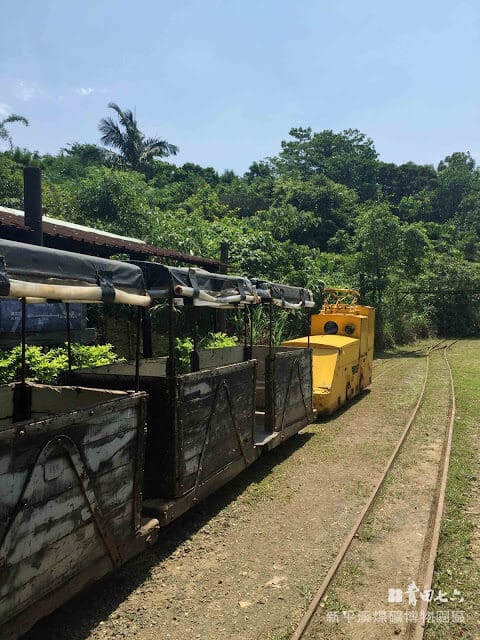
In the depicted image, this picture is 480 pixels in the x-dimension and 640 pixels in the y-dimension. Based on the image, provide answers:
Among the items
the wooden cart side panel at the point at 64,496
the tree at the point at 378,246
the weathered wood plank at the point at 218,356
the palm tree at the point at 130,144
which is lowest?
the wooden cart side panel at the point at 64,496

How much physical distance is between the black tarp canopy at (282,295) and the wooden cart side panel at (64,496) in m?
3.12

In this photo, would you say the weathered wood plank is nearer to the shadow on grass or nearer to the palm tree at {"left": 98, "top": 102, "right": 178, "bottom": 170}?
the shadow on grass

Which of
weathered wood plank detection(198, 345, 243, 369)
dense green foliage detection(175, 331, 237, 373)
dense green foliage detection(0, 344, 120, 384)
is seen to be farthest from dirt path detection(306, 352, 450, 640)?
dense green foliage detection(0, 344, 120, 384)

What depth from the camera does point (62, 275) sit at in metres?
3.21

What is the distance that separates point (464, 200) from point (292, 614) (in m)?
61.0

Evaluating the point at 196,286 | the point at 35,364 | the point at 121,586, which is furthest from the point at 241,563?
the point at 35,364

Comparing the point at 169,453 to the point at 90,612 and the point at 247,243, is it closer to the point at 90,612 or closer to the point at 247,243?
the point at 90,612

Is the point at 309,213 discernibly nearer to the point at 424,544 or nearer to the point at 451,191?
the point at 451,191

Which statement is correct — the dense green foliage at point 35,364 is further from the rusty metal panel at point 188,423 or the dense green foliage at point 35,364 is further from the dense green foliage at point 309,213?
the dense green foliage at point 309,213

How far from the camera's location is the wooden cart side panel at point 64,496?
2.87 m

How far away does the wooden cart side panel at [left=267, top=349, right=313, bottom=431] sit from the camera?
700 cm

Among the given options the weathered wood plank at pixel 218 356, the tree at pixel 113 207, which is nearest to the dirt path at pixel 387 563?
the weathered wood plank at pixel 218 356

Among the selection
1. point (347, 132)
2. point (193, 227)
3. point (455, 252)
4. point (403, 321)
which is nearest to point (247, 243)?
point (193, 227)

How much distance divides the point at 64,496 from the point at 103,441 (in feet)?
1.55
